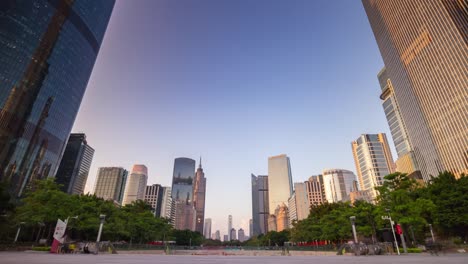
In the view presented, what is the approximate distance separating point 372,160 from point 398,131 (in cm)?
4062

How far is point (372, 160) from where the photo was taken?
→ 16138 cm

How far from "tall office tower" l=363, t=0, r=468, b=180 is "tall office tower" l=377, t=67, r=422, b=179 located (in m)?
11.2

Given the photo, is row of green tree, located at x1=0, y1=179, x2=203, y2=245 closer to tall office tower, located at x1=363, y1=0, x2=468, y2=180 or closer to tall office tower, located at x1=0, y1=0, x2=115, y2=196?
tall office tower, located at x1=0, y1=0, x2=115, y2=196

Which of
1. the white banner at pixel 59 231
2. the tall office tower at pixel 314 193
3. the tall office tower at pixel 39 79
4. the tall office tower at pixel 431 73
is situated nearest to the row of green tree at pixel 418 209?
the white banner at pixel 59 231

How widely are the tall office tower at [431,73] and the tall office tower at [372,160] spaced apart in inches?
2629

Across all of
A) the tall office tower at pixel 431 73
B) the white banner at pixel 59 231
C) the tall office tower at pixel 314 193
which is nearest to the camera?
the white banner at pixel 59 231

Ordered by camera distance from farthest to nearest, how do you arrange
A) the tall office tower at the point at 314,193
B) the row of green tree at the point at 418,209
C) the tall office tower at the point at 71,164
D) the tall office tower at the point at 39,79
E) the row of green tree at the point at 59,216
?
1. the tall office tower at the point at 314,193
2. the tall office tower at the point at 71,164
3. the tall office tower at the point at 39,79
4. the row of green tree at the point at 59,216
5. the row of green tree at the point at 418,209

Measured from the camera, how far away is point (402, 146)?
122 meters

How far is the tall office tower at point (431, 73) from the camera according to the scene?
71.3 metres

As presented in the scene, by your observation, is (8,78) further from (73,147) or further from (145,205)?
(73,147)

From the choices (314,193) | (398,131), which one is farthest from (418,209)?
(314,193)

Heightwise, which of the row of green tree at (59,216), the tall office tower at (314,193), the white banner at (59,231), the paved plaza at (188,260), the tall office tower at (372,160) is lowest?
the paved plaza at (188,260)

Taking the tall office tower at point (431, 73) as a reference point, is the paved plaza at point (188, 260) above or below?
below

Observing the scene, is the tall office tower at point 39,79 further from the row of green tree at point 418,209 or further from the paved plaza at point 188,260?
the row of green tree at point 418,209
